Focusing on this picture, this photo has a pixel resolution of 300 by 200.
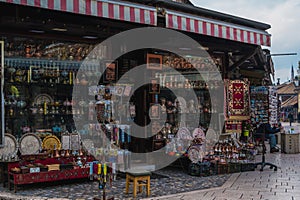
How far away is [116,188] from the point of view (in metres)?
7.28

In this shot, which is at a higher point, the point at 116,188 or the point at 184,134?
the point at 184,134

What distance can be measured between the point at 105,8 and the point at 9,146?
3274 millimetres

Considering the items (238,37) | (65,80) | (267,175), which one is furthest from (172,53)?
(267,175)

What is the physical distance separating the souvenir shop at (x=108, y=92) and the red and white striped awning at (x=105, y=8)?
0.02 m

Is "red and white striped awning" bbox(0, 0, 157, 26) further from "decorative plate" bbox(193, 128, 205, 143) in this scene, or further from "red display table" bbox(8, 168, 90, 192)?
"decorative plate" bbox(193, 128, 205, 143)

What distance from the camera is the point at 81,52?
883 centimetres

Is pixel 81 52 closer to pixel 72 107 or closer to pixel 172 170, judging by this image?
pixel 72 107

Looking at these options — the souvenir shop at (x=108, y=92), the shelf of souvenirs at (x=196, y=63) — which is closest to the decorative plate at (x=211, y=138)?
the souvenir shop at (x=108, y=92)

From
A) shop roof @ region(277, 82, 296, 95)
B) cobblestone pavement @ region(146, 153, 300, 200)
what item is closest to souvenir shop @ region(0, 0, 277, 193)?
cobblestone pavement @ region(146, 153, 300, 200)

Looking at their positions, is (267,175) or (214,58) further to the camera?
(214,58)

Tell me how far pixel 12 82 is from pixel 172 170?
4.08m

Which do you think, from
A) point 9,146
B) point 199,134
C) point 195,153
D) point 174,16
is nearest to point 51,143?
point 9,146

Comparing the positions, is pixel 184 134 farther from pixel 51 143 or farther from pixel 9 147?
pixel 9 147

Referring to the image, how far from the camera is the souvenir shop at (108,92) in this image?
7535 millimetres
